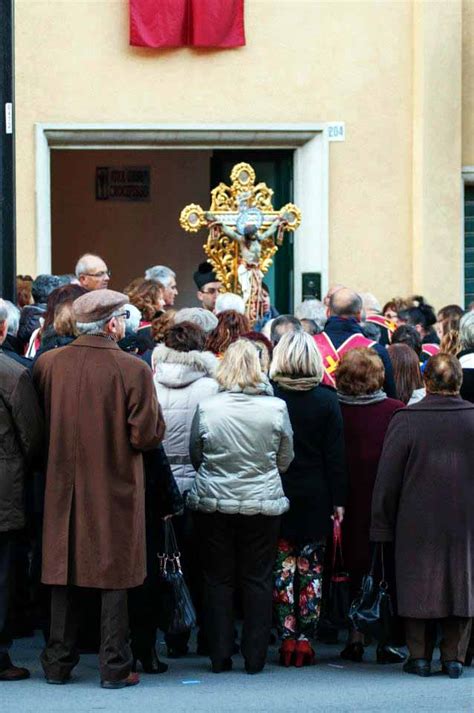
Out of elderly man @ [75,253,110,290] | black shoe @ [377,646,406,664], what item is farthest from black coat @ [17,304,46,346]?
black shoe @ [377,646,406,664]

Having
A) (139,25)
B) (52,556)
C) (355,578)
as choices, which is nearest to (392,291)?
(139,25)

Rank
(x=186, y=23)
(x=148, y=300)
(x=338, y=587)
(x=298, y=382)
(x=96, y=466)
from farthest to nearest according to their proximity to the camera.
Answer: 1. (x=186, y=23)
2. (x=148, y=300)
3. (x=338, y=587)
4. (x=298, y=382)
5. (x=96, y=466)

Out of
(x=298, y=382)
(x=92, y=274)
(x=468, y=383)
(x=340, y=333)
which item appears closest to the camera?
(x=298, y=382)

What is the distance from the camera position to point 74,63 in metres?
15.3

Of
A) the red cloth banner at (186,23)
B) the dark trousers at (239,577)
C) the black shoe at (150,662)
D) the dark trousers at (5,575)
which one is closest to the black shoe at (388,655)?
the dark trousers at (239,577)

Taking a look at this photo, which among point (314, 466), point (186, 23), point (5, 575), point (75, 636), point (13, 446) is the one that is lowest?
point (75, 636)

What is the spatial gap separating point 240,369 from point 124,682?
170 cm

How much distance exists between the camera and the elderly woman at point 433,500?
805 centimetres

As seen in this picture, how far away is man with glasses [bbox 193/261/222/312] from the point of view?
1291 centimetres

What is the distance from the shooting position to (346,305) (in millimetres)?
10141

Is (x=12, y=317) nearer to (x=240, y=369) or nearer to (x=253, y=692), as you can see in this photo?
(x=240, y=369)

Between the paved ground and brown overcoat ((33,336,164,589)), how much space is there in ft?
1.90

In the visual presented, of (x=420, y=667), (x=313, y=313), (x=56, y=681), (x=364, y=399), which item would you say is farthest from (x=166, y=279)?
(x=56, y=681)

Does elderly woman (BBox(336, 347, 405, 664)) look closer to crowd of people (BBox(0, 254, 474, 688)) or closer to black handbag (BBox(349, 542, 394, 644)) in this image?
crowd of people (BBox(0, 254, 474, 688))
